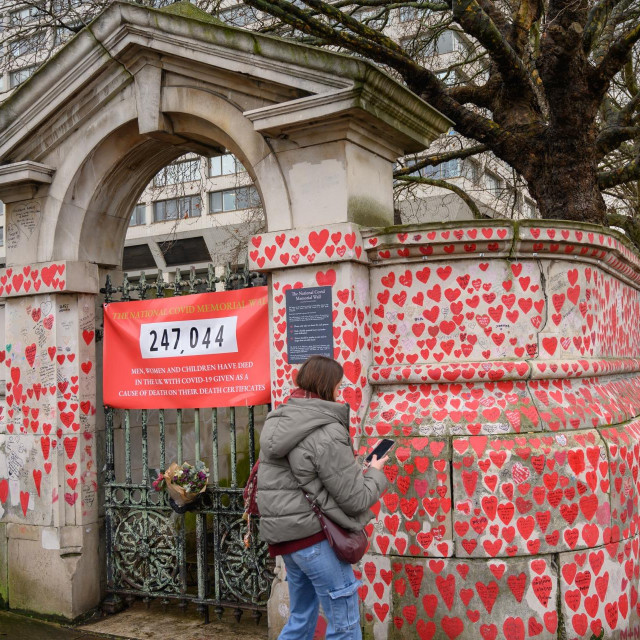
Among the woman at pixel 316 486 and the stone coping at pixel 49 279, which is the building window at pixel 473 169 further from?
the woman at pixel 316 486

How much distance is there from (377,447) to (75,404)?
3.00 metres

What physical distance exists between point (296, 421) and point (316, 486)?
311 millimetres

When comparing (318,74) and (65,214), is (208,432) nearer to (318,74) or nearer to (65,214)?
(65,214)

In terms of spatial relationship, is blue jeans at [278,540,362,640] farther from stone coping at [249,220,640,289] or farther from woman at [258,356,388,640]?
stone coping at [249,220,640,289]

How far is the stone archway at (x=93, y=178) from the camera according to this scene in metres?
4.96

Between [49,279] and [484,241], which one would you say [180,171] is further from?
[484,241]

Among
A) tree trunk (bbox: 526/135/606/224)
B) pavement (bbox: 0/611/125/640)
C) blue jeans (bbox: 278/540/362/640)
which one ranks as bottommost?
pavement (bbox: 0/611/125/640)

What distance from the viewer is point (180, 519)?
18.1 feet

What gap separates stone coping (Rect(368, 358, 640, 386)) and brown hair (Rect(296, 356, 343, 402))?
125 centimetres

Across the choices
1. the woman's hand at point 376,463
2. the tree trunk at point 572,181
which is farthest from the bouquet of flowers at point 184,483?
the tree trunk at point 572,181

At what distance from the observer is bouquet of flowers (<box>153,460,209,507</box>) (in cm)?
518

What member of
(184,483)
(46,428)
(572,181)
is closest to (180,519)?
(184,483)

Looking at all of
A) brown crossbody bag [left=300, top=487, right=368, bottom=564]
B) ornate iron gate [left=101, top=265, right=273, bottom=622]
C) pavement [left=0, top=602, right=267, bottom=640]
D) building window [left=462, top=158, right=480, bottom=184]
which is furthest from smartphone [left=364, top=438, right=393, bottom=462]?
building window [left=462, top=158, right=480, bottom=184]

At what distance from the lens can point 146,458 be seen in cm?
573
